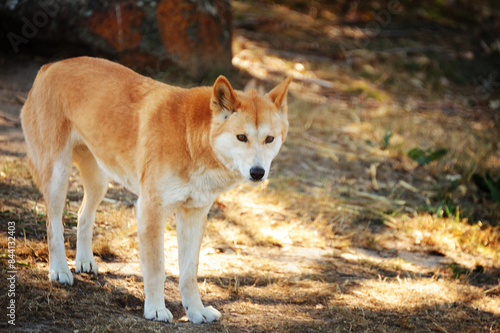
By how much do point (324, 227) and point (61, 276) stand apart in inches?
104

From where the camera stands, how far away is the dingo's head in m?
3.27

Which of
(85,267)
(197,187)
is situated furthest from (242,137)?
(85,267)

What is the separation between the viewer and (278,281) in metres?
4.21

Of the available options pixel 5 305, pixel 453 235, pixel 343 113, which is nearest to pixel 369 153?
pixel 343 113

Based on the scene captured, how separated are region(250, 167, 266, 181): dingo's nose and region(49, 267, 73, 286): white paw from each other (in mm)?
1503

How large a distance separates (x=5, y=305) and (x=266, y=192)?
3.16 metres

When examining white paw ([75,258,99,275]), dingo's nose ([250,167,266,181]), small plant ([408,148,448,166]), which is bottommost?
small plant ([408,148,448,166])

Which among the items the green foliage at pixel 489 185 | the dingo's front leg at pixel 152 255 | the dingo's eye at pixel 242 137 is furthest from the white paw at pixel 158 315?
the green foliage at pixel 489 185

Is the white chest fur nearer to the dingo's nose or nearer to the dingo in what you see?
the dingo

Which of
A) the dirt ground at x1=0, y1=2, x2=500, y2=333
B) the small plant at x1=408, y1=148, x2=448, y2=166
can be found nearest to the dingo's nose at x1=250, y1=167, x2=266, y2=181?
the dirt ground at x1=0, y1=2, x2=500, y2=333

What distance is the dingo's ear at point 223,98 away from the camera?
3.33 metres

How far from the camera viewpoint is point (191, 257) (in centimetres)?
362

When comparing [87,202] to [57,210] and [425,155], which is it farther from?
[425,155]

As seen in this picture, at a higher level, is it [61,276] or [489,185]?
[61,276]
